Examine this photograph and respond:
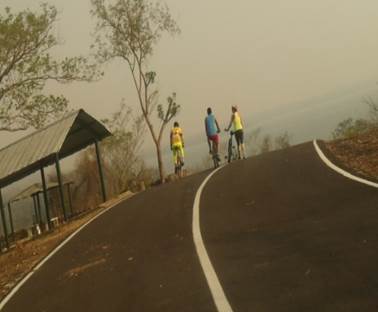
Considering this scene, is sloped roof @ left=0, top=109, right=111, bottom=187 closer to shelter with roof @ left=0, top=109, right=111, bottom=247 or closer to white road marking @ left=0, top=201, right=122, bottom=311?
shelter with roof @ left=0, top=109, right=111, bottom=247

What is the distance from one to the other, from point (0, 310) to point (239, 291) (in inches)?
173

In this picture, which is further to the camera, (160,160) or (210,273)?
(160,160)

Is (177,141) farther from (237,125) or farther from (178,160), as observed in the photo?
(237,125)

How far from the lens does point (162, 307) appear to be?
7.75m

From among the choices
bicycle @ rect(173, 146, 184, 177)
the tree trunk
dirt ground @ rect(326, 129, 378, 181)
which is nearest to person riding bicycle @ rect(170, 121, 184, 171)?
bicycle @ rect(173, 146, 184, 177)

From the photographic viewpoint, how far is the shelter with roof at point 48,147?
78.4ft

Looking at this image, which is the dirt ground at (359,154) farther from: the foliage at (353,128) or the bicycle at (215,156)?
the bicycle at (215,156)

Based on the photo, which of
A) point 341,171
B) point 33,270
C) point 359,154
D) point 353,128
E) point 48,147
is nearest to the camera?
point 33,270

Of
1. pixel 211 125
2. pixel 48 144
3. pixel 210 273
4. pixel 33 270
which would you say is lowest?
pixel 33 270

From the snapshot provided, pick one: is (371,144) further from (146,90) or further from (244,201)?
(146,90)

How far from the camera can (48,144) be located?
79.3ft

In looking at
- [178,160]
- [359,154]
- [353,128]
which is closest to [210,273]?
[359,154]

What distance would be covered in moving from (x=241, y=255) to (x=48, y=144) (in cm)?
1583

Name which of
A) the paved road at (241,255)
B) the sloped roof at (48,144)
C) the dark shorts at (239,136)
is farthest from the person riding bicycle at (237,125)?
the paved road at (241,255)
